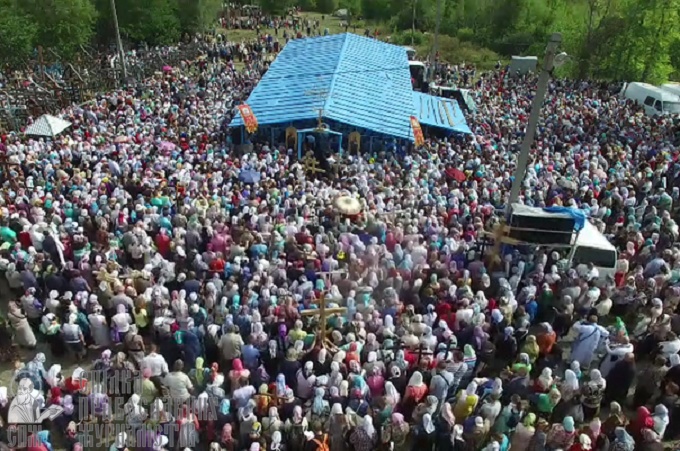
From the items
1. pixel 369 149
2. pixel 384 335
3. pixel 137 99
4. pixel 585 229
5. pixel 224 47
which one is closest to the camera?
pixel 384 335

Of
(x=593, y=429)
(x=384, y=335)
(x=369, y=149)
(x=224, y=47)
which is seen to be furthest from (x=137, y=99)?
(x=593, y=429)

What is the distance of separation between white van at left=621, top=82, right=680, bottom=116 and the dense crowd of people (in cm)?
712

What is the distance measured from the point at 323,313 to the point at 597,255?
583 cm

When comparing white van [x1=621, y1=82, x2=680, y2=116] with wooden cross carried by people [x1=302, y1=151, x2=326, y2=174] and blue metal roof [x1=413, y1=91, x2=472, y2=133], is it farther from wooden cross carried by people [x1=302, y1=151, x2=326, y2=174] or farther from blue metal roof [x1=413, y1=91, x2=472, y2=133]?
wooden cross carried by people [x1=302, y1=151, x2=326, y2=174]

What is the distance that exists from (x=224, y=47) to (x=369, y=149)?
16774 millimetres

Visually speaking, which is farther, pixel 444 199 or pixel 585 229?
pixel 444 199

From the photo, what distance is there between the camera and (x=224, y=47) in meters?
31.7

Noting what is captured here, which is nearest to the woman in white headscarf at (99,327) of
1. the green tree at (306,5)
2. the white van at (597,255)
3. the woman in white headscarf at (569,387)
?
the woman in white headscarf at (569,387)

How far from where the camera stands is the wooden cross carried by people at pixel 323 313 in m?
8.35

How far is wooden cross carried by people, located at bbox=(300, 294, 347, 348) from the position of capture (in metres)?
8.35

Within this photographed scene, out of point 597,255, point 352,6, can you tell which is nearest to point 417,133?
point 597,255

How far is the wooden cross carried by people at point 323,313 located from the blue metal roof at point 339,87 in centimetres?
1019

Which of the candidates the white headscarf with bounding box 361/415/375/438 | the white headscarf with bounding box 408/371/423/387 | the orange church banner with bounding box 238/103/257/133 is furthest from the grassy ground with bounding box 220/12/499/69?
the white headscarf with bounding box 361/415/375/438

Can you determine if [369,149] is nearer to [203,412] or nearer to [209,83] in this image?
[209,83]
